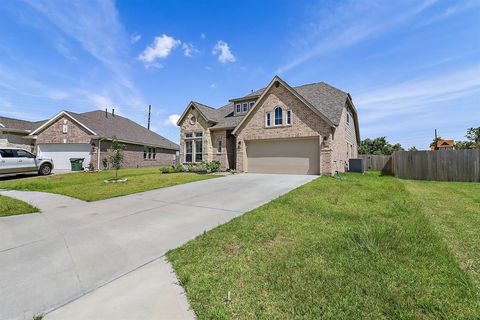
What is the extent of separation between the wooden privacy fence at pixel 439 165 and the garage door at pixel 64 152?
26.5 m

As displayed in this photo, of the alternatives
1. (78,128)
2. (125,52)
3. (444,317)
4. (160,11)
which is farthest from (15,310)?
(78,128)

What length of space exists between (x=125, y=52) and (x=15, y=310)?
47.1 ft

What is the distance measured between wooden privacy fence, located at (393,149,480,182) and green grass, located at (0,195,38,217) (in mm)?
19340

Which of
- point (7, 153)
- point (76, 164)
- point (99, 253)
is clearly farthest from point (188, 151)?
point (99, 253)

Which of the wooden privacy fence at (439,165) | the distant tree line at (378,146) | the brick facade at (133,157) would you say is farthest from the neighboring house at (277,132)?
the distant tree line at (378,146)

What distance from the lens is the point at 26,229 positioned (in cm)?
500

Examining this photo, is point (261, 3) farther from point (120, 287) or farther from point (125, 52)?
point (120, 287)

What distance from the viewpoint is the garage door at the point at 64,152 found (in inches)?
826

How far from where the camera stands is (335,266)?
10.4ft

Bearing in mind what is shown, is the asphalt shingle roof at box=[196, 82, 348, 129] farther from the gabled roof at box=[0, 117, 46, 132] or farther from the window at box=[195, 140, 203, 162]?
the gabled roof at box=[0, 117, 46, 132]

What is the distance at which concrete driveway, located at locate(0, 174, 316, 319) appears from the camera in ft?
8.23

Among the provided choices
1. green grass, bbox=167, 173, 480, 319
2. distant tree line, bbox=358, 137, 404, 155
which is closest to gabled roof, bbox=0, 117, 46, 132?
green grass, bbox=167, 173, 480, 319

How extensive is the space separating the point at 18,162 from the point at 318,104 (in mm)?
21387

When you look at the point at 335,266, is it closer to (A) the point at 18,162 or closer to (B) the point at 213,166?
(B) the point at 213,166
